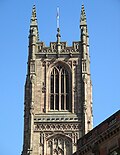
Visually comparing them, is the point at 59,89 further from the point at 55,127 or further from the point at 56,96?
the point at 55,127

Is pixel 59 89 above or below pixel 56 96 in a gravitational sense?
above

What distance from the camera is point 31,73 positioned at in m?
74.7

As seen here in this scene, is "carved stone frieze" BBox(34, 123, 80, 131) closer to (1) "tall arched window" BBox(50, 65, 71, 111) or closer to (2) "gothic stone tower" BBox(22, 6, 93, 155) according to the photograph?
(2) "gothic stone tower" BBox(22, 6, 93, 155)

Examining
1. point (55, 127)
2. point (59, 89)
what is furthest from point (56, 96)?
point (55, 127)

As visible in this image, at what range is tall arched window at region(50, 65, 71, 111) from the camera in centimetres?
7350

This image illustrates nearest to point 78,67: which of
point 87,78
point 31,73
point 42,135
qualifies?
point 87,78

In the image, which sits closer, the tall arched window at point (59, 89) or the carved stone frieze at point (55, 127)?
the carved stone frieze at point (55, 127)

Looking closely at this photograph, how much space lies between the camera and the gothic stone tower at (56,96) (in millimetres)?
70000

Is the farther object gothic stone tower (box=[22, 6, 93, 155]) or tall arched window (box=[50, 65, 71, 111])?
tall arched window (box=[50, 65, 71, 111])

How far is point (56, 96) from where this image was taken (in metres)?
74.4

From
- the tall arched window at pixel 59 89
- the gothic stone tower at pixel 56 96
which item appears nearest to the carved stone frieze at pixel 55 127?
the gothic stone tower at pixel 56 96

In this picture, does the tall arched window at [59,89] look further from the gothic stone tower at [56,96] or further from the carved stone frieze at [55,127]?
the carved stone frieze at [55,127]

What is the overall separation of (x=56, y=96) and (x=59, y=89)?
1112 millimetres

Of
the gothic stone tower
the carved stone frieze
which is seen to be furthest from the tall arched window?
the carved stone frieze
